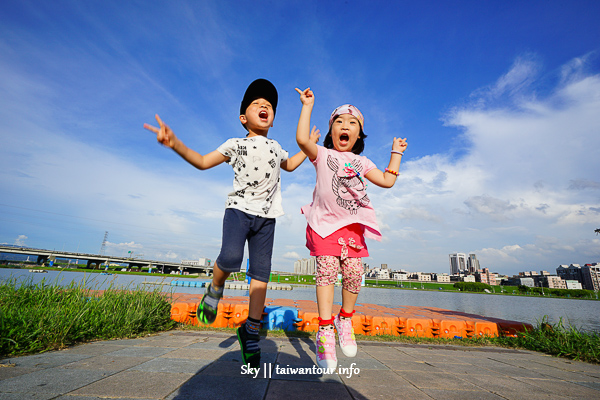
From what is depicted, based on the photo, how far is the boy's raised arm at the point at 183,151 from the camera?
2.11 metres

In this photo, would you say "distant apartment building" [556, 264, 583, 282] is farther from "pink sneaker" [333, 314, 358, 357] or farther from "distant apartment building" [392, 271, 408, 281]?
"pink sneaker" [333, 314, 358, 357]

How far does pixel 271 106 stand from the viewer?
281cm

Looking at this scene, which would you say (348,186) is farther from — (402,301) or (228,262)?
(402,301)

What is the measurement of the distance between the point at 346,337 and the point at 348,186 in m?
1.41

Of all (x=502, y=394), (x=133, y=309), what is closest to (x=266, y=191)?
(x=502, y=394)

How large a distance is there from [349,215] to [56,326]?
10.3ft

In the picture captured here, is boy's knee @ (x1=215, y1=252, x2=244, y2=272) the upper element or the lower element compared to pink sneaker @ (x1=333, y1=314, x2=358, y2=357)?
upper

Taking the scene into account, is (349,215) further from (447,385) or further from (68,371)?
(68,371)

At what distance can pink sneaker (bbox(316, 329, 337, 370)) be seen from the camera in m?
2.17

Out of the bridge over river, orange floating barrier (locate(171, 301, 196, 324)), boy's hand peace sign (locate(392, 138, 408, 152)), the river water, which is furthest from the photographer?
the bridge over river

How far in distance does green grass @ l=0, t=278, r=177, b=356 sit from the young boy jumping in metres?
1.62

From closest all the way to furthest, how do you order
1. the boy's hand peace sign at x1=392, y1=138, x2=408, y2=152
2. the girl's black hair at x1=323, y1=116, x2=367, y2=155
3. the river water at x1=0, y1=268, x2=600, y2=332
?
the boy's hand peace sign at x1=392, y1=138, x2=408, y2=152 → the girl's black hair at x1=323, y1=116, x2=367, y2=155 → the river water at x1=0, y1=268, x2=600, y2=332

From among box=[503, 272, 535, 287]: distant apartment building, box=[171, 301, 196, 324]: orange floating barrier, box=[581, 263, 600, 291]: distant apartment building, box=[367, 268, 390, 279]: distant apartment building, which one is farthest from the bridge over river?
box=[581, 263, 600, 291]: distant apartment building

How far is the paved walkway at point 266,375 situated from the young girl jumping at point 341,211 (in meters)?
0.49
